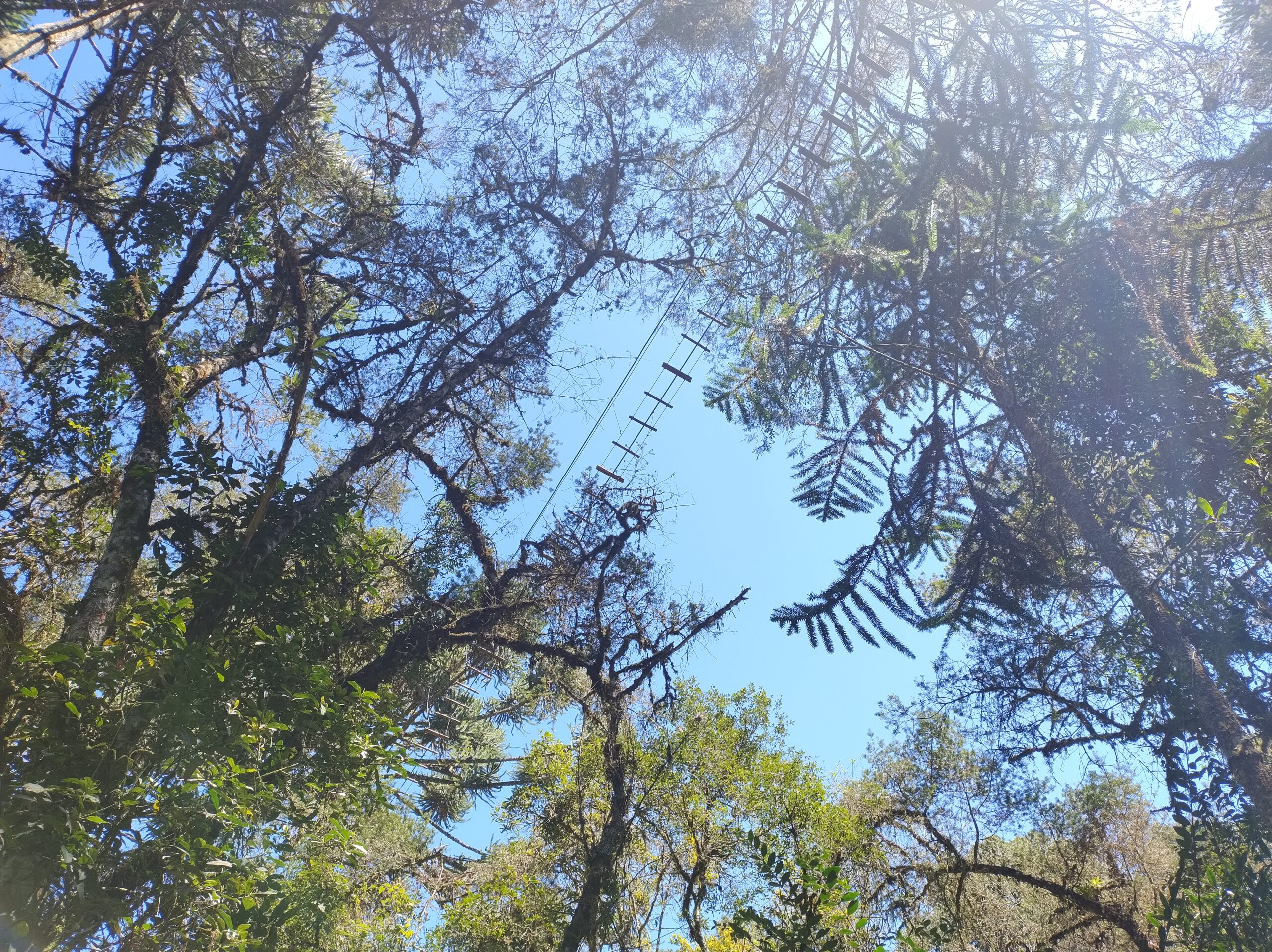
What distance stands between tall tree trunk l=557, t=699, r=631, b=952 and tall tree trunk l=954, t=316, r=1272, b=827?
4.74 metres

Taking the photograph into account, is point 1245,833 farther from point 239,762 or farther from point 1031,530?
point 239,762

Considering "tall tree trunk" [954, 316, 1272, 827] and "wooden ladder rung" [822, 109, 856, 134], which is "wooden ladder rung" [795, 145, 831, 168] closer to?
"wooden ladder rung" [822, 109, 856, 134]

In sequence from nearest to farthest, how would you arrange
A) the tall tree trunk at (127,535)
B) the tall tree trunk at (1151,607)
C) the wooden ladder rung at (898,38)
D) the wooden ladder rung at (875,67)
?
the tall tree trunk at (1151,607) < the tall tree trunk at (127,535) < the wooden ladder rung at (898,38) < the wooden ladder rung at (875,67)

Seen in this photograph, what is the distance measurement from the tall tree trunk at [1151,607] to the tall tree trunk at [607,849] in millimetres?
4740

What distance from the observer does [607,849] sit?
801 centimetres

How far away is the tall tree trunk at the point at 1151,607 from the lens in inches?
158

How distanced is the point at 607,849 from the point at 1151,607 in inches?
220

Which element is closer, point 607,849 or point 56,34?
point 56,34

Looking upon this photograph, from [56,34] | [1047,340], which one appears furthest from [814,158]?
[56,34]

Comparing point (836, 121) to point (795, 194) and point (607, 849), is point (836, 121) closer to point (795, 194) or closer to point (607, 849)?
point (795, 194)

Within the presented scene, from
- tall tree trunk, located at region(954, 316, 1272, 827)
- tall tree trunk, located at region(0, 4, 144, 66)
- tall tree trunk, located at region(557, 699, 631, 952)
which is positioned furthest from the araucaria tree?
tall tree trunk, located at region(0, 4, 144, 66)

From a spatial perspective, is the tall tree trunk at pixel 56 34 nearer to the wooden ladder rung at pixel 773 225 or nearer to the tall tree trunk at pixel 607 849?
the wooden ladder rung at pixel 773 225

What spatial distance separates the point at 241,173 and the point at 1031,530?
23.6 ft

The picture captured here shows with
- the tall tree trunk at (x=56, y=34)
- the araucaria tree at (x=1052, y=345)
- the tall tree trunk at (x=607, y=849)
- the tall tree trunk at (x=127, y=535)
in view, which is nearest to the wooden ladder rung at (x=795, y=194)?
the araucaria tree at (x=1052, y=345)
